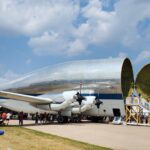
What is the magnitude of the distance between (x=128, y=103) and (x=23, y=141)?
25.4 metres

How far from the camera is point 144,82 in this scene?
4759cm

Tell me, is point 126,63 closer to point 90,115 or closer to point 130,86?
point 130,86

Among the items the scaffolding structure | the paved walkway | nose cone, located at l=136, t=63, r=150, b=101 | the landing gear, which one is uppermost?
nose cone, located at l=136, t=63, r=150, b=101

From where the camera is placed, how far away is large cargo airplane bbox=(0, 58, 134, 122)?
41.9 metres

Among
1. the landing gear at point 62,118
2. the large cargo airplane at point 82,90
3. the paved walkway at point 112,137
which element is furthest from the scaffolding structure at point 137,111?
the paved walkway at point 112,137

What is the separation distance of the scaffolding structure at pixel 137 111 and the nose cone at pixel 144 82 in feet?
13.0

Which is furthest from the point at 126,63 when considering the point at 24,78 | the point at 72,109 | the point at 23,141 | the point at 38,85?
the point at 23,141

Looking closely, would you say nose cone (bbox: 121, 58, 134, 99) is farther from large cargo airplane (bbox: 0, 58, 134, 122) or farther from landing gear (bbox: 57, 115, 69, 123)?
landing gear (bbox: 57, 115, 69, 123)

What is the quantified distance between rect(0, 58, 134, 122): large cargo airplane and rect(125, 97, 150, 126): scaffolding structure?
6.70 feet

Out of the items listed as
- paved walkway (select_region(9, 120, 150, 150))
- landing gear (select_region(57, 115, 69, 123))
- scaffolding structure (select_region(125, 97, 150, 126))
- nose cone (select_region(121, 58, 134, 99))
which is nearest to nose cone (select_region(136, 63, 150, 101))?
nose cone (select_region(121, 58, 134, 99))

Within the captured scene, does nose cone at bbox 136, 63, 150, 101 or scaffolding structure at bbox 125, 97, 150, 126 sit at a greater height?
nose cone at bbox 136, 63, 150, 101

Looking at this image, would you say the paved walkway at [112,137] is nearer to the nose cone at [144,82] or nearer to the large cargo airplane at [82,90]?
the large cargo airplane at [82,90]

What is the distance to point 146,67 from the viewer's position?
46.7m

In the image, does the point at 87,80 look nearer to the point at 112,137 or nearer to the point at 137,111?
Answer: the point at 137,111
